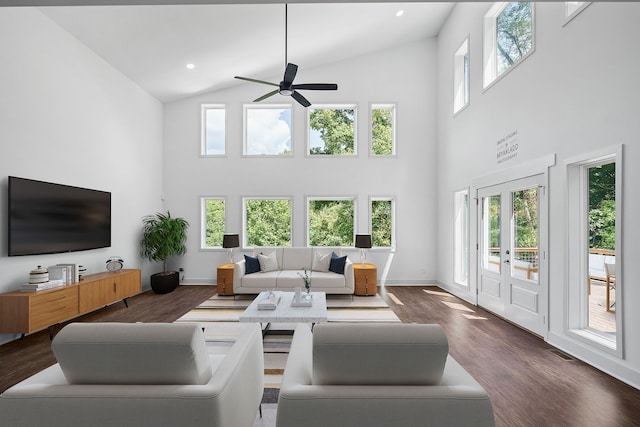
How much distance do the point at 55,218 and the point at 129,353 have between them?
13.9 ft

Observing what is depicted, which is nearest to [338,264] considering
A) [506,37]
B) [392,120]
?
[392,120]

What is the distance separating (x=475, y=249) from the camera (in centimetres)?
589

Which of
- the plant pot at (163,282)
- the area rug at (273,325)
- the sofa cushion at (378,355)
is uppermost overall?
the sofa cushion at (378,355)

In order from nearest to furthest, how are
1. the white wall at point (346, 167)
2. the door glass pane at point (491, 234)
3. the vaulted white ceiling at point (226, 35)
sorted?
1. the vaulted white ceiling at point (226, 35)
2. the door glass pane at point (491, 234)
3. the white wall at point (346, 167)

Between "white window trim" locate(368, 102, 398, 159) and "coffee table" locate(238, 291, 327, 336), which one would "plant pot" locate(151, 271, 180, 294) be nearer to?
"coffee table" locate(238, 291, 327, 336)

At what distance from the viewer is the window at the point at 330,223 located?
787 centimetres

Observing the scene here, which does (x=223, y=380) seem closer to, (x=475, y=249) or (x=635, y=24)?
(x=635, y=24)

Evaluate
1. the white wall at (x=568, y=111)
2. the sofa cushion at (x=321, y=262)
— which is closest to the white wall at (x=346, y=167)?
the sofa cushion at (x=321, y=262)

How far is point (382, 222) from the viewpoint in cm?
784

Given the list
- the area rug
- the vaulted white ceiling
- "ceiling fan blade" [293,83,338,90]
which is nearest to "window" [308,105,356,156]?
the vaulted white ceiling

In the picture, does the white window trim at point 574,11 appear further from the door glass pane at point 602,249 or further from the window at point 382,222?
the window at point 382,222

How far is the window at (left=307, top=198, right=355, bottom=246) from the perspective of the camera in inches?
310

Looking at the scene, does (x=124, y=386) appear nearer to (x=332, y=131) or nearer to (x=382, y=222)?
(x=382, y=222)

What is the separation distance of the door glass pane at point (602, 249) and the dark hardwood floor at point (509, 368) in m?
0.55
